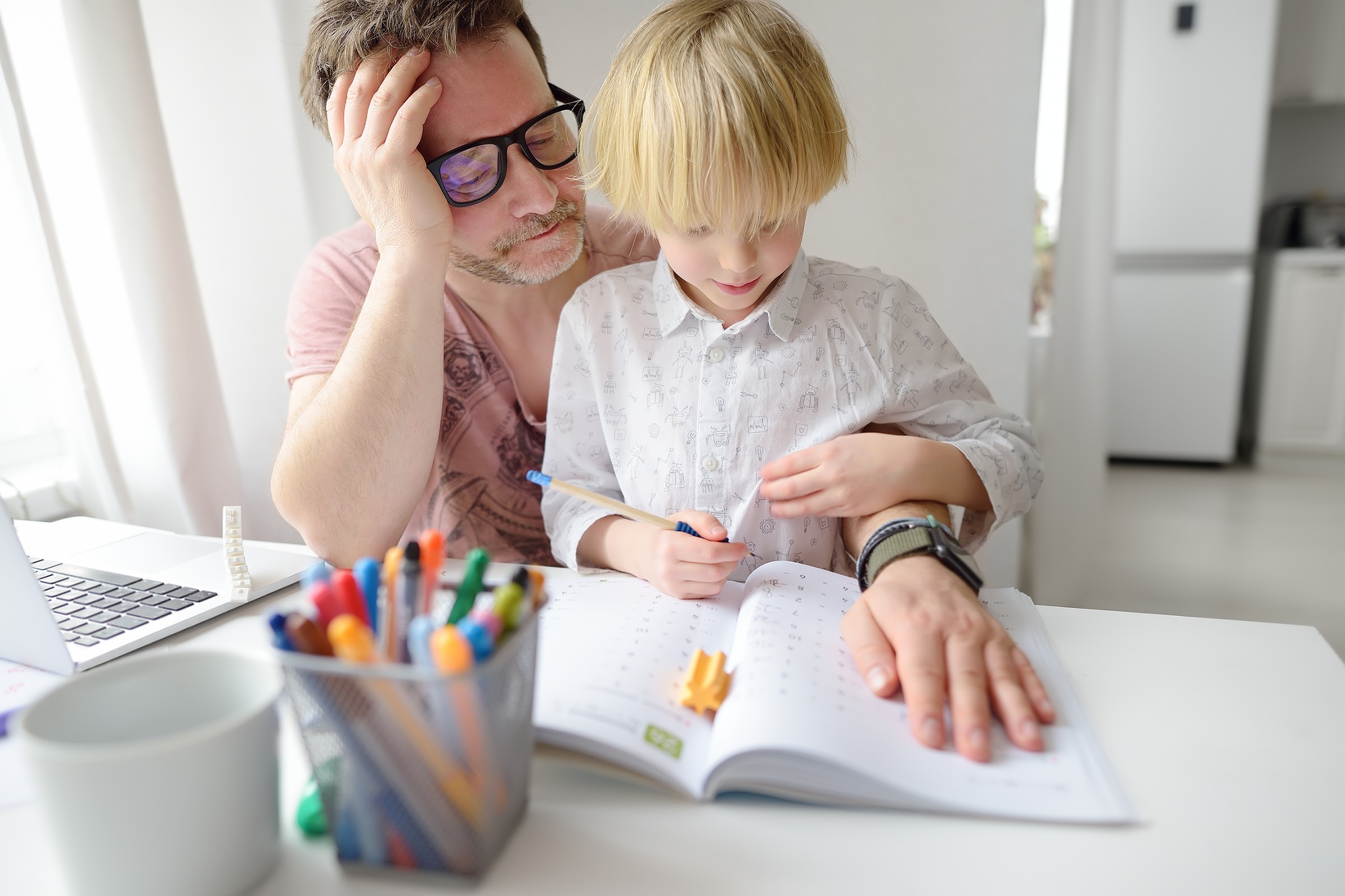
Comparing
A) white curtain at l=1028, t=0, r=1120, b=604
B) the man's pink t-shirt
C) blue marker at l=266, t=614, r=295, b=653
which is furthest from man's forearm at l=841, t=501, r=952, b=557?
white curtain at l=1028, t=0, r=1120, b=604

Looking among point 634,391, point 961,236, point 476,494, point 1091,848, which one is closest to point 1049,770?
point 1091,848

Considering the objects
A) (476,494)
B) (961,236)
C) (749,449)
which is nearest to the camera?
(749,449)

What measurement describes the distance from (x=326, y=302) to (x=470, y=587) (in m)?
0.81

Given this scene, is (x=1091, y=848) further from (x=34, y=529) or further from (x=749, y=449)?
(x=34, y=529)

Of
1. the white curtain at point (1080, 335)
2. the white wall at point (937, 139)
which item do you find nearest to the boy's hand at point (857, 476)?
the white wall at point (937, 139)

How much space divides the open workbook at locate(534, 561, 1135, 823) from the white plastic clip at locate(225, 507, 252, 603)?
34 cm

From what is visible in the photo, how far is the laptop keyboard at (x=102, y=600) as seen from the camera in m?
0.81

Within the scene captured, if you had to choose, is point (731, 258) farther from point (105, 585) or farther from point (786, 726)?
point (105, 585)

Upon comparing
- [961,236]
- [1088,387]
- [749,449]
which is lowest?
[1088,387]

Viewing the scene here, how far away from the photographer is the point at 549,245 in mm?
1133

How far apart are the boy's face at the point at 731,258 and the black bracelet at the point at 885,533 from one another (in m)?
0.28

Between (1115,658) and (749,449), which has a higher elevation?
(749,449)

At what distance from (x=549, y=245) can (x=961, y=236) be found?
0.93 m

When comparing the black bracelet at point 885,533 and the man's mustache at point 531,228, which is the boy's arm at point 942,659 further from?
the man's mustache at point 531,228
